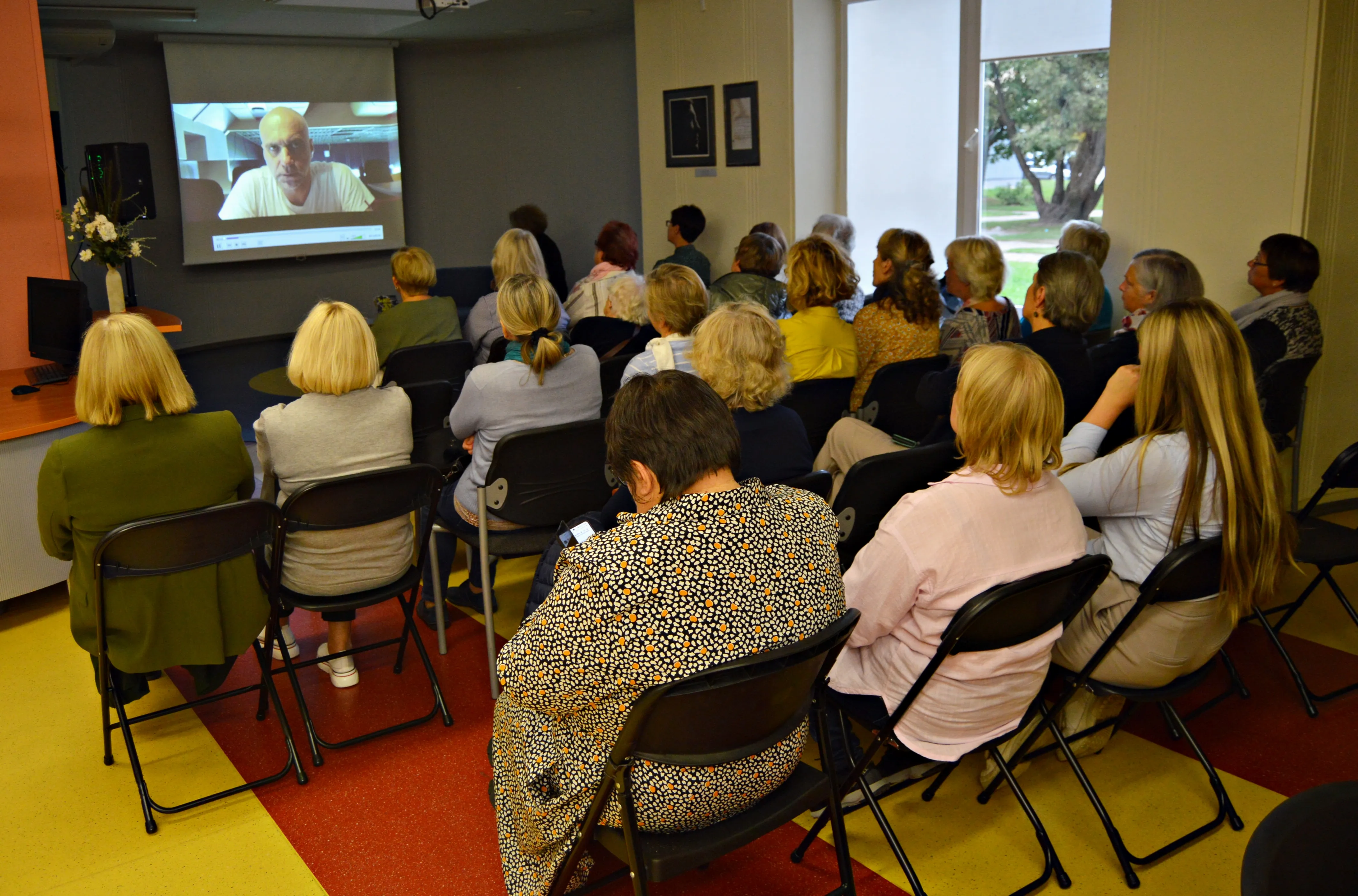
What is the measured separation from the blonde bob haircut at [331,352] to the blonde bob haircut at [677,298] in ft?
3.37

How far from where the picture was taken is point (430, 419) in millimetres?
3871

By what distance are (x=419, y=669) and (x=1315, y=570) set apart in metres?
3.64

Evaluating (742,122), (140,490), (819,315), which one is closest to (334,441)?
(140,490)

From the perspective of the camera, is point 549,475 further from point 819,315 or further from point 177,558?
point 819,315

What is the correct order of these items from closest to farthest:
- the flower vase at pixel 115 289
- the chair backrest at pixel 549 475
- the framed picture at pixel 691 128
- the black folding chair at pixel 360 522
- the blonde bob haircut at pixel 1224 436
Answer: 1. the blonde bob haircut at pixel 1224 436
2. the black folding chair at pixel 360 522
3. the chair backrest at pixel 549 475
4. the flower vase at pixel 115 289
5. the framed picture at pixel 691 128

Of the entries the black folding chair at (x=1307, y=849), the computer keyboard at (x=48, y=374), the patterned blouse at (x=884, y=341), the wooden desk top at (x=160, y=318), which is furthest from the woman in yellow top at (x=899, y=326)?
the wooden desk top at (x=160, y=318)

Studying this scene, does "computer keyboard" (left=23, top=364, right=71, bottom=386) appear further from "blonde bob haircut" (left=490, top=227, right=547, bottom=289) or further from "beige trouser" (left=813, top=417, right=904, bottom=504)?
"beige trouser" (left=813, top=417, right=904, bottom=504)

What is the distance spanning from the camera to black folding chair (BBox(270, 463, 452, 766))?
2.76m

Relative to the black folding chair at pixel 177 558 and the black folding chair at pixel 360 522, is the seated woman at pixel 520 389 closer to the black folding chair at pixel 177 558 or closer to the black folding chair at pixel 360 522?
the black folding chair at pixel 360 522

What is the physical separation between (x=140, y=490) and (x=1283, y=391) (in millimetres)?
3971

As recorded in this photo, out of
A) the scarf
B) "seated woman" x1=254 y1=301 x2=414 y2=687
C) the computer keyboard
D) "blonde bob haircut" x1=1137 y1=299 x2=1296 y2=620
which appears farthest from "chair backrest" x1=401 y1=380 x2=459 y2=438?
the scarf

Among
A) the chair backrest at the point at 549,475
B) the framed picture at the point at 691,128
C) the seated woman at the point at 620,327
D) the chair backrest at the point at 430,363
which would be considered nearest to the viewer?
the chair backrest at the point at 549,475

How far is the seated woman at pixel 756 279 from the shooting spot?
507 cm

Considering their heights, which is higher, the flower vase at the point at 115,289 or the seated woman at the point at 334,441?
the flower vase at the point at 115,289
